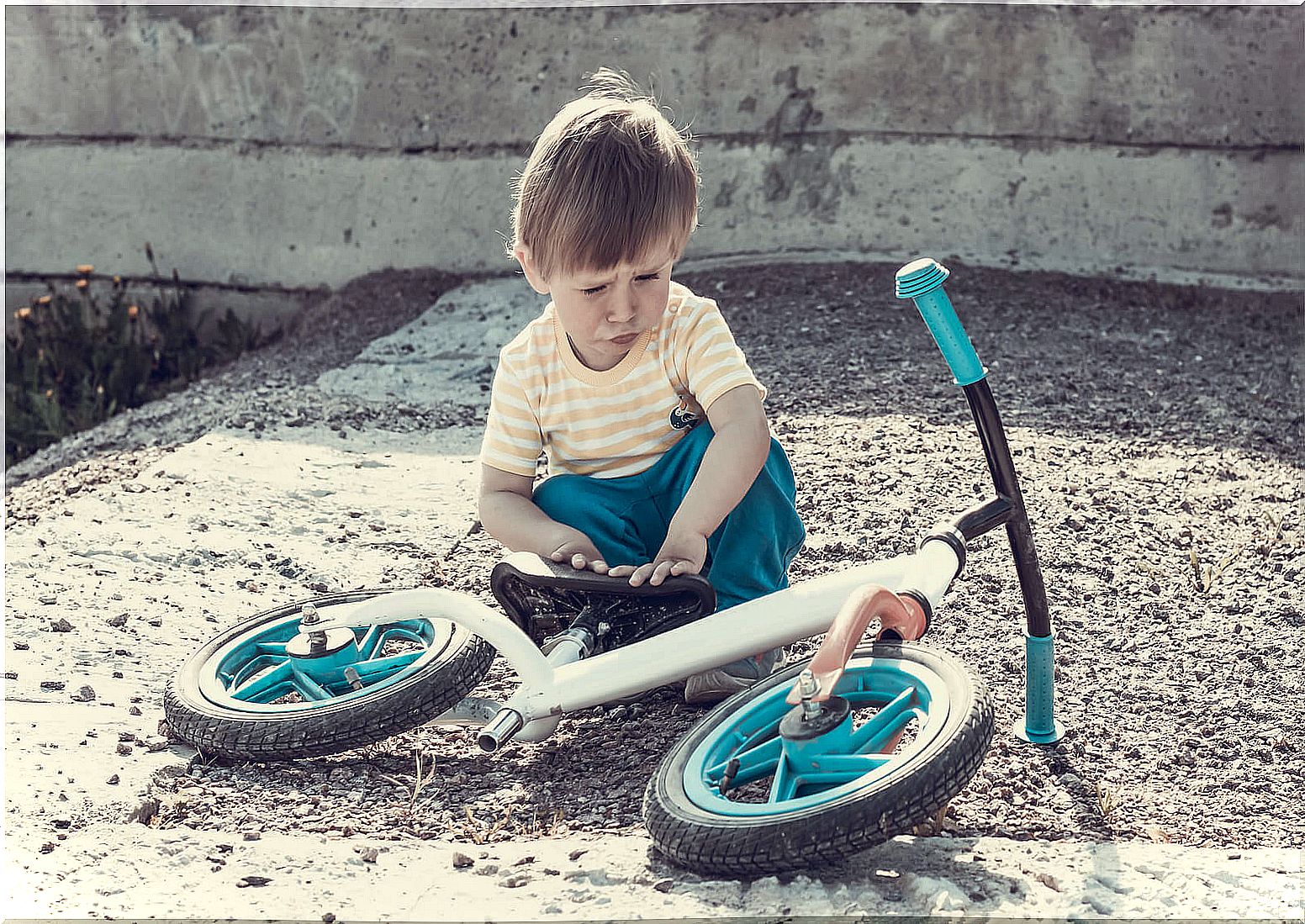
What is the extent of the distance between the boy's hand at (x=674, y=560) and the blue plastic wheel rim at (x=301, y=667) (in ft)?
1.33

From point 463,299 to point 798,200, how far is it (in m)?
1.44

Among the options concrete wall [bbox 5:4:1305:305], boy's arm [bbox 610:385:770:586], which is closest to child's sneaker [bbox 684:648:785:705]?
boy's arm [bbox 610:385:770:586]

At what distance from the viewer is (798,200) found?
Answer: 548cm

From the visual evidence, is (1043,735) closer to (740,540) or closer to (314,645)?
(740,540)

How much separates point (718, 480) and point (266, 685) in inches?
36.4

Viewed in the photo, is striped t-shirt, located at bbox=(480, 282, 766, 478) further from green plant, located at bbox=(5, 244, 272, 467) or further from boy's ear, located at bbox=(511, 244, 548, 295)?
green plant, located at bbox=(5, 244, 272, 467)

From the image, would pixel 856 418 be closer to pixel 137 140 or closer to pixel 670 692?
pixel 670 692

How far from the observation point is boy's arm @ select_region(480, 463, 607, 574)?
7.95 feet

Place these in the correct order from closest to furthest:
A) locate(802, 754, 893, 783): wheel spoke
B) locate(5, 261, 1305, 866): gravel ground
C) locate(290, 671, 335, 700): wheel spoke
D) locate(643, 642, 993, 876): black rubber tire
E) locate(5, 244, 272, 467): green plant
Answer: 1. locate(643, 642, 993, 876): black rubber tire
2. locate(802, 754, 893, 783): wheel spoke
3. locate(5, 261, 1305, 866): gravel ground
4. locate(290, 671, 335, 700): wheel spoke
5. locate(5, 244, 272, 467): green plant

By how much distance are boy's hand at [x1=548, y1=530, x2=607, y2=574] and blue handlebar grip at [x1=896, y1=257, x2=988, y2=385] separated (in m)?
0.69

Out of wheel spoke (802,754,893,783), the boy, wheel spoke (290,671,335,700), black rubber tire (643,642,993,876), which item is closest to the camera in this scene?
black rubber tire (643,642,993,876)

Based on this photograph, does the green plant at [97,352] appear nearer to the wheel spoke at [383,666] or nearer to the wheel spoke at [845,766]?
the wheel spoke at [383,666]

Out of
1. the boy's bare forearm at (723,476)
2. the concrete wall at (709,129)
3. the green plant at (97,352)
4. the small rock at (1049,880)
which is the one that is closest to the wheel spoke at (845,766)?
the small rock at (1049,880)

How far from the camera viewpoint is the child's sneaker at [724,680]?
242cm
